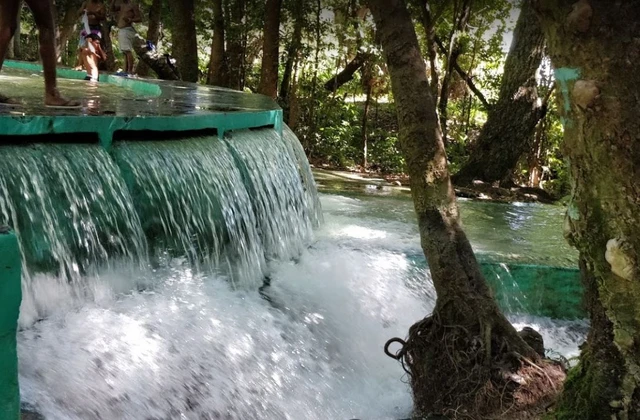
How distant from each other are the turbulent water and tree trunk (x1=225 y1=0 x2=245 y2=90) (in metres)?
8.72

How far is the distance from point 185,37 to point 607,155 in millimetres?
11212

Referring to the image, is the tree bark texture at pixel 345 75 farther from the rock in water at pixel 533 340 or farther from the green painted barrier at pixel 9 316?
the green painted barrier at pixel 9 316

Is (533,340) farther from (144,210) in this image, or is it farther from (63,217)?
(63,217)

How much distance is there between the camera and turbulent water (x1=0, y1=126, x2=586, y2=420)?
3188 millimetres

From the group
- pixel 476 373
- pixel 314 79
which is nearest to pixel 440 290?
pixel 476 373

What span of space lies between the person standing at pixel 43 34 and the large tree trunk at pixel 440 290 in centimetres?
237

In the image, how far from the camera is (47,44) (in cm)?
476

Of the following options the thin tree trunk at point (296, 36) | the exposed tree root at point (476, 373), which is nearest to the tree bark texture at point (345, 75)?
the thin tree trunk at point (296, 36)

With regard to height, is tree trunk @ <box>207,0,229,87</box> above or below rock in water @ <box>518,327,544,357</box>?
above

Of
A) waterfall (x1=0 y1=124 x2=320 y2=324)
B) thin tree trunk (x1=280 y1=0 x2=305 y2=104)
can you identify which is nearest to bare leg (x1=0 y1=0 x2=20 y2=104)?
waterfall (x1=0 y1=124 x2=320 y2=324)

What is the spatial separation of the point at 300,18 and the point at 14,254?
1143 centimetres

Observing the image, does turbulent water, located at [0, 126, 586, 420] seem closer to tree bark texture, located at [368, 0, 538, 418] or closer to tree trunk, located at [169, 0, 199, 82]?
tree bark texture, located at [368, 0, 538, 418]

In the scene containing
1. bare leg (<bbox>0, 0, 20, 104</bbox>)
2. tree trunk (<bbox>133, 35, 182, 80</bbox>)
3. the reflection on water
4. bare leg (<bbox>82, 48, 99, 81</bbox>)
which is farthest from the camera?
tree trunk (<bbox>133, 35, 182, 80</bbox>)

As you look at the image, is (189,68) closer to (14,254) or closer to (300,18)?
(300,18)
